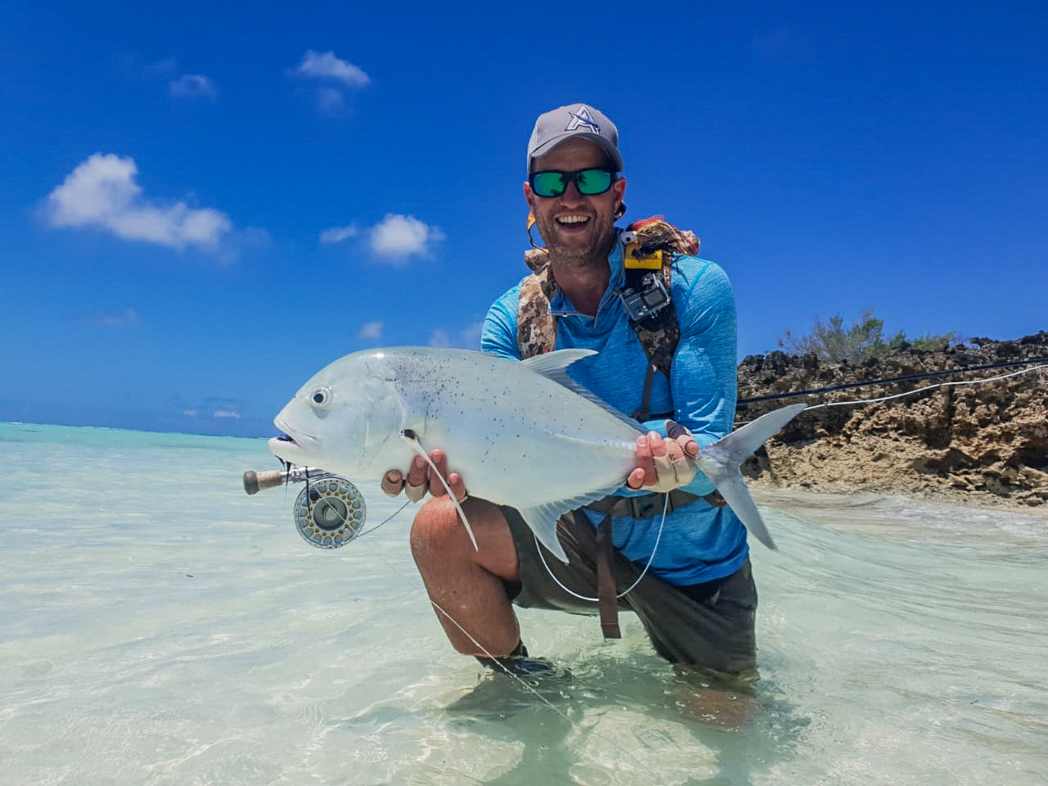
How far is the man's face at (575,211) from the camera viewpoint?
2.52m

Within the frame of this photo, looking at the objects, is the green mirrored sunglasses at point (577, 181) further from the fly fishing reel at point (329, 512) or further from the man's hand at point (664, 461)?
the fly fishing reel at point (329, 512)

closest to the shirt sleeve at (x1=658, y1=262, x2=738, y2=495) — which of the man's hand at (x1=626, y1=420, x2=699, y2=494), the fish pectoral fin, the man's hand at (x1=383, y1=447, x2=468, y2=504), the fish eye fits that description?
the man's hand at (x1=626, y1=420, x2=699, y2=494)

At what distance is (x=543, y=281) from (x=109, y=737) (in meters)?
2.02

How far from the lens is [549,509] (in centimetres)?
209

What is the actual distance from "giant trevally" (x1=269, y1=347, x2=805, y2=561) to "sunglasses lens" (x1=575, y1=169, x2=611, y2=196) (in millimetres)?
718

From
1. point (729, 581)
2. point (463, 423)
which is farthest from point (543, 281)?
point (729, 581)

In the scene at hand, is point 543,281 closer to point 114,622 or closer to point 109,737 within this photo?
point 109,737

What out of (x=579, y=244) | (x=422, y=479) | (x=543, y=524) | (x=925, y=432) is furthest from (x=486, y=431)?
(x=925, y=432)

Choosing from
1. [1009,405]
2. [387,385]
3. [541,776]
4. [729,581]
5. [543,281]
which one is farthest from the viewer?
[1009,405]

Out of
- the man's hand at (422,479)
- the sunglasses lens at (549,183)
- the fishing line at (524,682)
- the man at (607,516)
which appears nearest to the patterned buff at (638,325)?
the man at (607,516)

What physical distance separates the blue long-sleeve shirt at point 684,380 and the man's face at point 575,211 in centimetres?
11

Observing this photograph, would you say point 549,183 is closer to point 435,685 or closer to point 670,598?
point 670,598

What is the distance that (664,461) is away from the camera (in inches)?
79.0

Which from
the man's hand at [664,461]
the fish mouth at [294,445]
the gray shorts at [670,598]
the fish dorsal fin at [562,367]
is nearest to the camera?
the fish mouth at [294,445]
